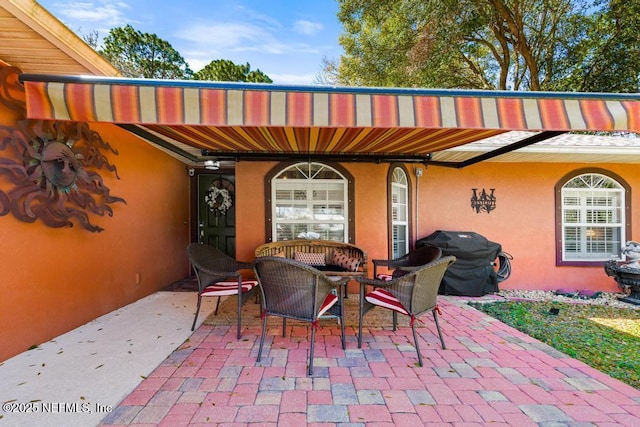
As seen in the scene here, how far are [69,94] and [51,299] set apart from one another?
2719 mm

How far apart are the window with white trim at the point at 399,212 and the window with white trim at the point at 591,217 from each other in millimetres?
3811

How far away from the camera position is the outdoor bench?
554 cm

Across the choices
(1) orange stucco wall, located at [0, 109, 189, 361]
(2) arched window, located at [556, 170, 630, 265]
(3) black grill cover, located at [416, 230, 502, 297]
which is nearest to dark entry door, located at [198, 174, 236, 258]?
(1) orange stucco wall, located at [0, 109, 189, 361]

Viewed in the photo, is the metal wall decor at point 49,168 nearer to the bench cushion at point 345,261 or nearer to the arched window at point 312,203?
the arched window at point 312,203

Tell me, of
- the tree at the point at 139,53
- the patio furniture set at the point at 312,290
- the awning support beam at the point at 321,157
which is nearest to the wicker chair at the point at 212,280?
the patio furniture set at the point at 312,290

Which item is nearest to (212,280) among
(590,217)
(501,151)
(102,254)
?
(102,254)

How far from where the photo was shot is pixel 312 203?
21.3 ft

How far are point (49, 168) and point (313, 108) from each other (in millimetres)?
3458

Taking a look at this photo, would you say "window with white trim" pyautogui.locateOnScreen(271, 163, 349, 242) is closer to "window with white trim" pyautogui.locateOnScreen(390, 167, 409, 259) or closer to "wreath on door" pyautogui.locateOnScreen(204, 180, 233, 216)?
"window with white trim" pyautogui.locateOnScreen(390, 167, 409, 259)

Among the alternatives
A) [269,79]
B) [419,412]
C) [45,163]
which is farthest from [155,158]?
[269,79]

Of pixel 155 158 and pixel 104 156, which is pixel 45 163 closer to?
pixel 104 156

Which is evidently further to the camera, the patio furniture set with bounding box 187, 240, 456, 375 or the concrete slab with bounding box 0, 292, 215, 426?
the patio furniture set with bounding box 187, 240, 456, 375

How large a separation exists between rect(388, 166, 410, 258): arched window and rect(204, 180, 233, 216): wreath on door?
458 cm

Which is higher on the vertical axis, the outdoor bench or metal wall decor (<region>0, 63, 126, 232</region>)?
metal wall decor (<region>0, 63, 126, 232</region>)
